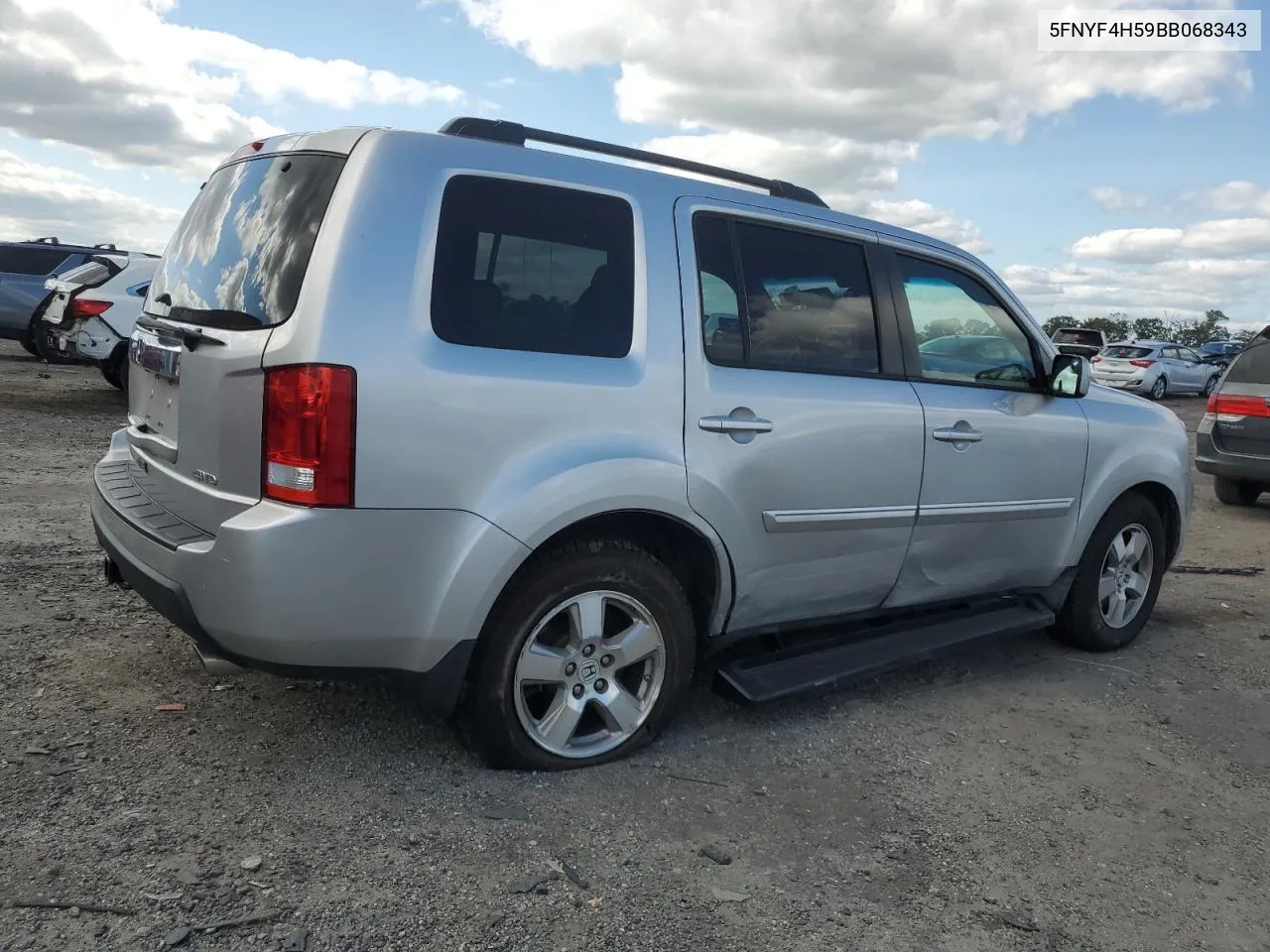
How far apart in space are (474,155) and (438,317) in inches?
20.2

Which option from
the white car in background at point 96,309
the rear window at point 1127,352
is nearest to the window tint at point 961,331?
the white car in background at point 96,309

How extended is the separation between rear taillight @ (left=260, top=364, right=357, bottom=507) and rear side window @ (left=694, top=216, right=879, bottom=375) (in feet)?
4.00

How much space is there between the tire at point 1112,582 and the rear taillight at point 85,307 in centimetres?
1032

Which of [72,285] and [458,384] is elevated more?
[72,285]

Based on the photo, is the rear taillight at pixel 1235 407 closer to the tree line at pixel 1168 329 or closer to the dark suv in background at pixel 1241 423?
the dark suv in background at pixel 1241 423

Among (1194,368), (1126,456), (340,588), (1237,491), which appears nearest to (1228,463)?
(1237,491)

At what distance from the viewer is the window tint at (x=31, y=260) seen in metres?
15.7

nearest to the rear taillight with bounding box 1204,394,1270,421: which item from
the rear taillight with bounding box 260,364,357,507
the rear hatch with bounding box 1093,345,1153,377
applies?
the rear taillight with bounding box 260,364,357,507

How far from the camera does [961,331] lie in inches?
172

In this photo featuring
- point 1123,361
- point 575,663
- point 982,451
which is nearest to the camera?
point 575,663

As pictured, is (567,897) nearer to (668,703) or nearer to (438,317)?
(668,703)

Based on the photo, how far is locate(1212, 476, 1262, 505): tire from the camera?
32.4 ft

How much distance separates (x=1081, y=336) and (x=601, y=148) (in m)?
27.1

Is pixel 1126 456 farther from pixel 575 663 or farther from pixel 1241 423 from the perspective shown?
pixel 1241 423
